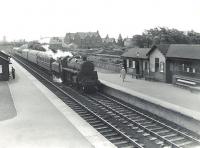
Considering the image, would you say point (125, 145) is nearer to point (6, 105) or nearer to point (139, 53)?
point (6, 105)

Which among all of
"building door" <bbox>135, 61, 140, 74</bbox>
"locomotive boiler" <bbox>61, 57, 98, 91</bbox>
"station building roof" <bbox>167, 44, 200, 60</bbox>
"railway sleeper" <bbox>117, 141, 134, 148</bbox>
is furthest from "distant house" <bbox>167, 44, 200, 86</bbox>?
"railway sleeper" <bbox>117, 141, 134, 148</bbox>

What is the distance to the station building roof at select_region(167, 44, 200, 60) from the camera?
2283 cm

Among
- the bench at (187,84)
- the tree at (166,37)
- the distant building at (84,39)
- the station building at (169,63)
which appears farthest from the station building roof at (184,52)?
the distant building at (84,39)

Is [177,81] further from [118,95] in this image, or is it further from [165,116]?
[165,116]

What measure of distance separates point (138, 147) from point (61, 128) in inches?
146

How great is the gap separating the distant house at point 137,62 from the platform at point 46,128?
12336mm

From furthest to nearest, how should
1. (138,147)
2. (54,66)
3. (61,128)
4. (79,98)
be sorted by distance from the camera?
(54,66), (79,98), (61,128), (138,147)

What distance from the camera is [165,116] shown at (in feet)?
53.3

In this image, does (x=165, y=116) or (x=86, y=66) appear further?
(x=86, y=66)

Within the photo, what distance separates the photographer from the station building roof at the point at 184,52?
2283cm

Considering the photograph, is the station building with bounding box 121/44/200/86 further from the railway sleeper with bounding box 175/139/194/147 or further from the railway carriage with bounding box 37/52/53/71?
the railway sleeper with bounding box 175/139/194/147

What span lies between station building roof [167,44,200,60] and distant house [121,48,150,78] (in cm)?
345

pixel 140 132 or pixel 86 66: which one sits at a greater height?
pixel 86 66

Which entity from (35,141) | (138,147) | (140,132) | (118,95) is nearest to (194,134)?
(140,132)
